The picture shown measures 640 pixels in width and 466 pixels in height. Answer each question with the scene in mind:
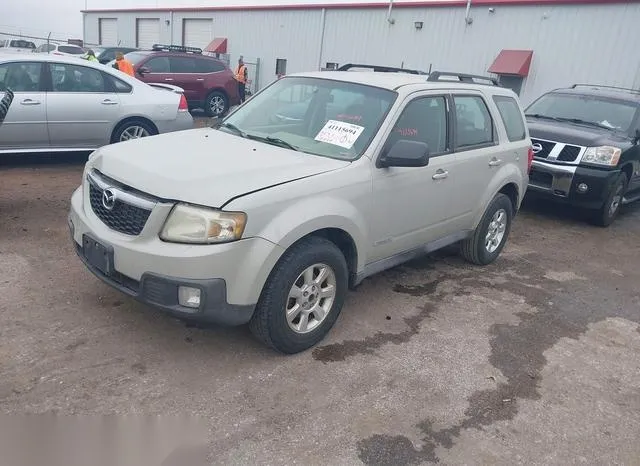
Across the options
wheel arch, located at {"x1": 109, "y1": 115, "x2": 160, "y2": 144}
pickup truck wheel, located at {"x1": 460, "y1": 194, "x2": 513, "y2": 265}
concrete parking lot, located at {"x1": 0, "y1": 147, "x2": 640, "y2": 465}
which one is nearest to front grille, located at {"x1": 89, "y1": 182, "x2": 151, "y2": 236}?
concrete parking lot, located at {"x1": 0, "y1": 147, "x2": 640, "y2": 465}

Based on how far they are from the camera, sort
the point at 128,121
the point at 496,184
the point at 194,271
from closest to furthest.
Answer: the point at 194,271 < the point at 496,184 < the point at 128,121

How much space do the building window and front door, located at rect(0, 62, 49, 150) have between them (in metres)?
15.8

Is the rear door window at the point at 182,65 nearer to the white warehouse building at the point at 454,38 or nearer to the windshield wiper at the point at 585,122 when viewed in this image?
the white warehouse building at the point at 454,38

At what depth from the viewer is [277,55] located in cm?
2241

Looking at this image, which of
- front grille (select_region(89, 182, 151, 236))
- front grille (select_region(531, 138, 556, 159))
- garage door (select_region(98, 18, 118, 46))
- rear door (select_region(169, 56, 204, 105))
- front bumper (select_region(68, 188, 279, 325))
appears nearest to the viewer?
front bumper (select_region(68, 188, 279, 325))

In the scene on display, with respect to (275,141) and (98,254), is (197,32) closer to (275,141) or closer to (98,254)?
(275,141)

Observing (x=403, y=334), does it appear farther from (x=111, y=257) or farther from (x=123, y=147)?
(x=123, y=147)

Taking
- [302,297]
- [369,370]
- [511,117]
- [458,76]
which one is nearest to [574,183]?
[511,117]

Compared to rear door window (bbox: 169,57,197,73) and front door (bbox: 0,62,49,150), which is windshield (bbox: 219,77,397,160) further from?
rear door window (bbox: 169,57,197,73)

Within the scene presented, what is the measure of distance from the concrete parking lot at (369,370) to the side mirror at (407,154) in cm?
124

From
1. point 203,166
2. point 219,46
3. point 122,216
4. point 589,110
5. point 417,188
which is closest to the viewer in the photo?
point 122,216

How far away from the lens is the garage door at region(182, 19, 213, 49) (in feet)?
87.2

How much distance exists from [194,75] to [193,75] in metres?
0.03

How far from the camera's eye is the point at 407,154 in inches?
145
